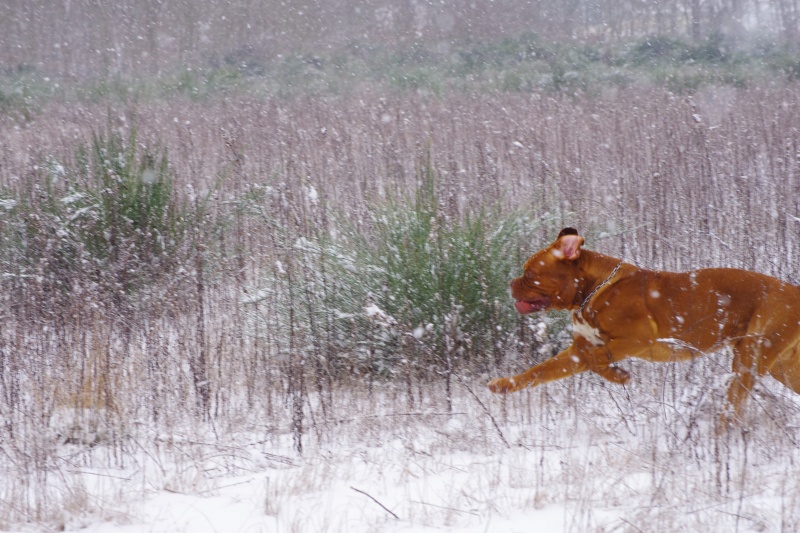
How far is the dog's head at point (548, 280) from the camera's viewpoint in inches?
137

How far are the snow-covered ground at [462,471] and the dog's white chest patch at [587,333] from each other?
36 centimetres

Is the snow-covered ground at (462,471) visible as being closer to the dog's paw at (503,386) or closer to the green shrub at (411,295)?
the dog's paw at (503,386)

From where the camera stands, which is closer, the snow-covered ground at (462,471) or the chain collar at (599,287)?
the snow-covered ground at (462,471)

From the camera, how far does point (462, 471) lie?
9.90 ft

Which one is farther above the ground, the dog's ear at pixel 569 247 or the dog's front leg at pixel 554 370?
the dog's ear at pixel 569 247

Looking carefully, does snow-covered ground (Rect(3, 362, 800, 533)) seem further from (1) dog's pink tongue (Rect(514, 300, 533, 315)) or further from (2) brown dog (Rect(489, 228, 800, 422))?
(1) dog's pink tongue (Rect(514, 300, 533, 315))

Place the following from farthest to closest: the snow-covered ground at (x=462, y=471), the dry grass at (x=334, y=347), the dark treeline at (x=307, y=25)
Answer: the dark treeline at (x=307, y=25) → the dry grass at (x=334, y=347) → the snow-covered ground at (x=462, y=471)

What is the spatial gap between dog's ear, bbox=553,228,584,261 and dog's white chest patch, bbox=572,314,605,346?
29cm

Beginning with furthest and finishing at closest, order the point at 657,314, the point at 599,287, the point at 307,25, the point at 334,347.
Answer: the point at 307,25, the point at 334,347, the point at 599,287, the point at 657,314

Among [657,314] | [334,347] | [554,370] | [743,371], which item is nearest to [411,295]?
[334,347]

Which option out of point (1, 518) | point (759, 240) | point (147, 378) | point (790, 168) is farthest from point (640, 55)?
point (1, 518)

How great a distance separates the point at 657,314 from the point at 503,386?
29.3 inches

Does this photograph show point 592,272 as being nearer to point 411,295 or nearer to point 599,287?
point 599,287

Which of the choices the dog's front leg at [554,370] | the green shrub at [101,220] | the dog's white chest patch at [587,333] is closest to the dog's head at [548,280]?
the dog's white chest patch at [587,333]
